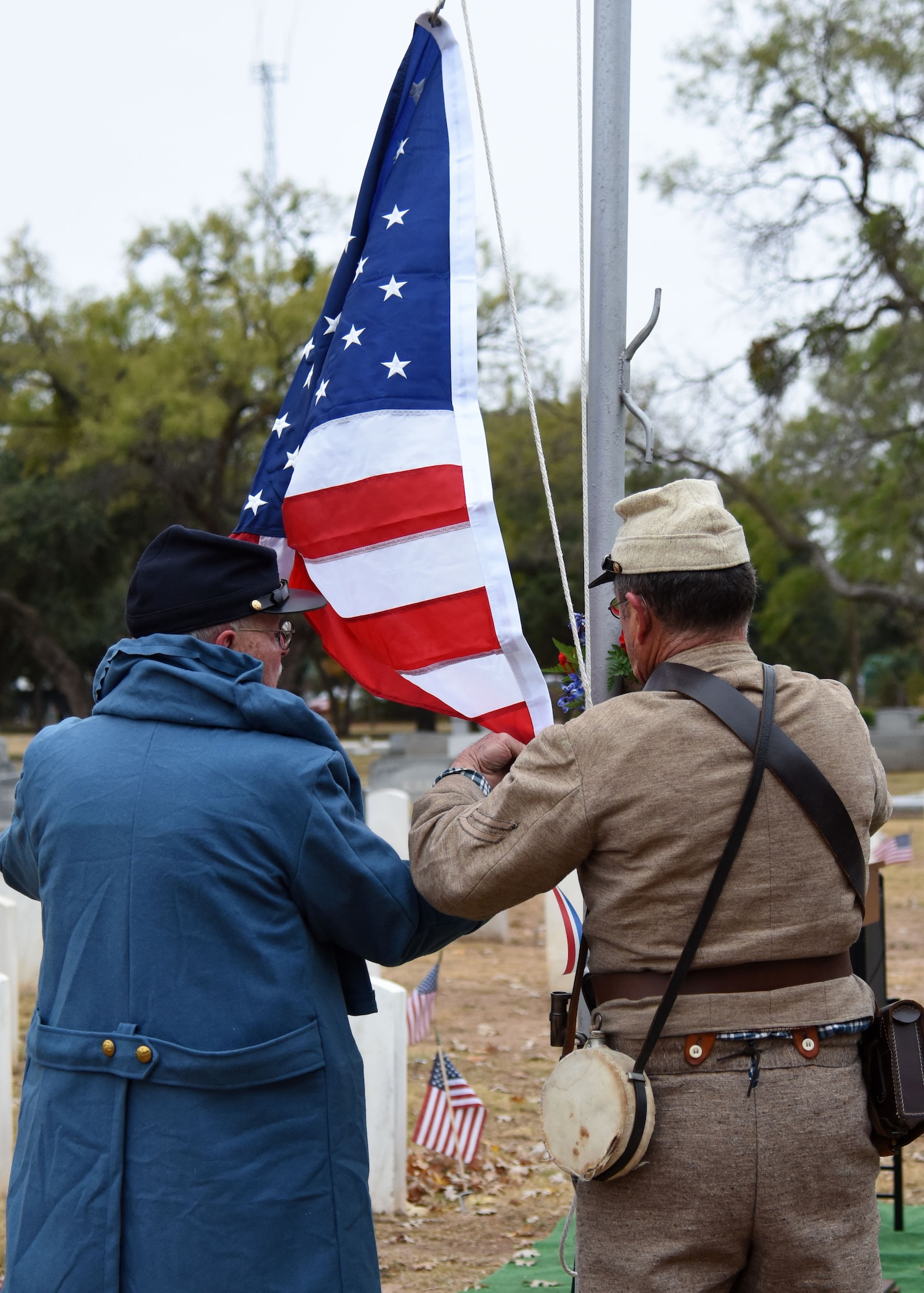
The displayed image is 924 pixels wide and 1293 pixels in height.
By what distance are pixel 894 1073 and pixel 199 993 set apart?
118cm

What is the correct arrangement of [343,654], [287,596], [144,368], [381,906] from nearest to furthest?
[381,906] → [287,596] → [343,654] → [144,368]

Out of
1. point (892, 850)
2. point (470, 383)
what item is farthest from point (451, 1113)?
point (470, 383)

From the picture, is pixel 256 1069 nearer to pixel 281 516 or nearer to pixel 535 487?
pixel 281 516

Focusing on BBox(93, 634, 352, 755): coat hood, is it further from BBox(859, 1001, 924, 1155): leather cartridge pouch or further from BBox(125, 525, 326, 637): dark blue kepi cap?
BBox(859, 1001, 924, 1155): leather cartridge pouch

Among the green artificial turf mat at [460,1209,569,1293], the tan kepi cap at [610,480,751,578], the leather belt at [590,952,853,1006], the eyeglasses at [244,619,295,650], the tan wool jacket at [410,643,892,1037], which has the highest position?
the tan kepi cap at [610,480,751,578]

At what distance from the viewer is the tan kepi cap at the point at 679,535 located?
2232 millimetres

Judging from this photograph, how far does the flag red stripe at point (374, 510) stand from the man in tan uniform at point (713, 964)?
111 centimetres

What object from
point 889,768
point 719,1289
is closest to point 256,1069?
point 719,1289

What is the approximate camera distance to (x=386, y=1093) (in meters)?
5.24

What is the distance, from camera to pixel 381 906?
2.29 meters

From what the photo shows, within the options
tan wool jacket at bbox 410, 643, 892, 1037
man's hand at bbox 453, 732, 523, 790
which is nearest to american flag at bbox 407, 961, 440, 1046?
man's hand at bbox 453, 732, 523, 790

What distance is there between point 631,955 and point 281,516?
1.83 meters

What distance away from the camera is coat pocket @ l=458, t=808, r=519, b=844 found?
2.17 metres

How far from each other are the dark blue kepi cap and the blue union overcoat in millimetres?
92
